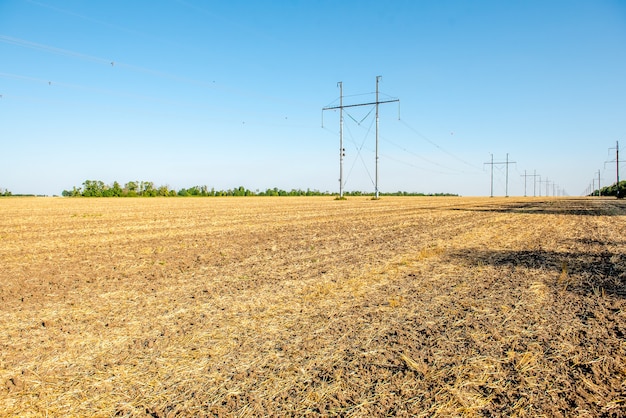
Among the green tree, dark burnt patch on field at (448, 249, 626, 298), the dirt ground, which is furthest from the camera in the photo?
the green tree

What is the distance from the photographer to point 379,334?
12.7ft

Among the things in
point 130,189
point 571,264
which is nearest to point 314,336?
point 571,264

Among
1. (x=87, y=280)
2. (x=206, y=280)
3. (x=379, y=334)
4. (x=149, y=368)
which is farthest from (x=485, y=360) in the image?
(x=87, y=280)

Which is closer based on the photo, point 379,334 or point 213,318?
point 379,334

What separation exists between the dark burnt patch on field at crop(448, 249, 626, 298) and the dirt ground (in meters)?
0.05

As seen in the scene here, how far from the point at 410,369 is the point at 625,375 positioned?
1666 mm

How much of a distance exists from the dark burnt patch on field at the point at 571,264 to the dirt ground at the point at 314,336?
0.17 feet

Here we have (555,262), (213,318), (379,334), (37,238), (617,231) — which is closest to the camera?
(379,334)

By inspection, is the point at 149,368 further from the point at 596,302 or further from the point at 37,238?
the point at 37,238

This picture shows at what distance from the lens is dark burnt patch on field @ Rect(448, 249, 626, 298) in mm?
5782

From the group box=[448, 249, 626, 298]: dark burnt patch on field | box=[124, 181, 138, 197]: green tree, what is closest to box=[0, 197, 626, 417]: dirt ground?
box=[448, 249, 626, 298]: dark burnt patch on field

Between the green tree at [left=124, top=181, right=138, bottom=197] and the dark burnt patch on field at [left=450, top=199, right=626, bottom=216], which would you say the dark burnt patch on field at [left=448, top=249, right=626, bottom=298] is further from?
the green tree at [left=124, top=181, right=138, bottom=197]

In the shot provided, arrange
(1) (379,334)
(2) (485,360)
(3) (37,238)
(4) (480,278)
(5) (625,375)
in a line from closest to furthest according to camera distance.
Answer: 1. (5) (625,375)
2. (2) (485,360)
3. (1) (379,334)
4. (4) (480,278)
5. (3) (37,238)

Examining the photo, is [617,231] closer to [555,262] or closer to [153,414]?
[555,262]
